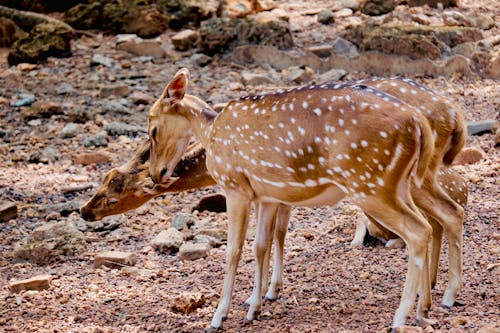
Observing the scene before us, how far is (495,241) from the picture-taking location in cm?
666

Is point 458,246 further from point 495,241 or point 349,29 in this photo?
point 349,29

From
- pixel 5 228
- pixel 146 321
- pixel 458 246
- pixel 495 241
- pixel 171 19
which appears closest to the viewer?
pixel 458 246

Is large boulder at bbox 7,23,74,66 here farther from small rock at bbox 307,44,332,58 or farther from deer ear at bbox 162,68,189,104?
deer ear at bbox 162,68,189,104

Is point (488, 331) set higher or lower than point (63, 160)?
higher

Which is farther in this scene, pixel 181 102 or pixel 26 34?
pixel 26 34

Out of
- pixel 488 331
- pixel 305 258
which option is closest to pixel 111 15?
pixel 305 258

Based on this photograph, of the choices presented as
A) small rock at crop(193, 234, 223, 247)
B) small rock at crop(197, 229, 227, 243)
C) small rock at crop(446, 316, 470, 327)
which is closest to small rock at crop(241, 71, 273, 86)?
small rock at crop(197, 229, 227, 243)

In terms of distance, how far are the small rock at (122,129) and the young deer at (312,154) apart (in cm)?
478

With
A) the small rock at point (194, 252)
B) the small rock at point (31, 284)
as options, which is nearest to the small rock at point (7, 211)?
the small rock at point (31, 284)

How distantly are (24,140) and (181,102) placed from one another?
5.22 meters

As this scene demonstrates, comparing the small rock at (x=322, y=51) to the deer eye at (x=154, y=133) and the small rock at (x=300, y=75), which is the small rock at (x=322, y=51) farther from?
the deer eye at (x=154, y=133)

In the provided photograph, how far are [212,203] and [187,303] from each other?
2.56 metres

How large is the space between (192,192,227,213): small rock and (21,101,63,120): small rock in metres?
3.82

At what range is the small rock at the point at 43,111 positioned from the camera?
37.4 ft
